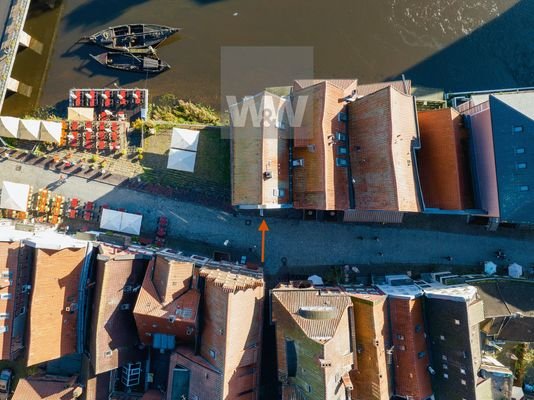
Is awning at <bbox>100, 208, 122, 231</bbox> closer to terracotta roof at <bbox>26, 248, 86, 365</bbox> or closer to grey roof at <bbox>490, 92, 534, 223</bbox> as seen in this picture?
terracotta roof at <bbox>26, 248, 86, 365</bbox>

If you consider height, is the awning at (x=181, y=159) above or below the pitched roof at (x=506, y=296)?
above

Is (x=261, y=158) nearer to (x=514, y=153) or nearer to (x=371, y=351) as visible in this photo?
(x=371, y=351)

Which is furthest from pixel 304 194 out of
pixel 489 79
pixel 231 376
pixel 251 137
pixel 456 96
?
A: pixel 489 79

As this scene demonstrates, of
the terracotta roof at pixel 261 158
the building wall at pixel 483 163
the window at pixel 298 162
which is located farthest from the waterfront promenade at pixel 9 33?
the building wall at pixel 483 163

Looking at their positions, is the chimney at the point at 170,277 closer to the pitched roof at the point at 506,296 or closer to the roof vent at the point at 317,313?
the roof vent at the point at 317,313

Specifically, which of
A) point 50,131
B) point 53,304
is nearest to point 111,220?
point 53,304

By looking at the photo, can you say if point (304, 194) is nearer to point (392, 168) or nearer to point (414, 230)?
point (392, 168)
